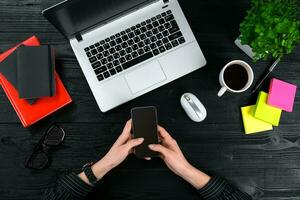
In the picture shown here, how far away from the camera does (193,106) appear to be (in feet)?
3.51

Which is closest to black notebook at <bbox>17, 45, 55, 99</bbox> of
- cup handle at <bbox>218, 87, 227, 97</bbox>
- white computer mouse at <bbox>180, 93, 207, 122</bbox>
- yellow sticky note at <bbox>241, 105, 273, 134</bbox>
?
white computer mouse at <bbox>180, 93, 207, 122</bbox>

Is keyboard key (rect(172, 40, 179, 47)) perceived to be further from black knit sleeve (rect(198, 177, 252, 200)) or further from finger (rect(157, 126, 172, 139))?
black knit sleeve (rect(198, 177, 252, 200))

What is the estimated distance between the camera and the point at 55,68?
3.66ft

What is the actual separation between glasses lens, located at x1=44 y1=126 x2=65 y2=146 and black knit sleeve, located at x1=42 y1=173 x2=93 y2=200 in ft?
0.41

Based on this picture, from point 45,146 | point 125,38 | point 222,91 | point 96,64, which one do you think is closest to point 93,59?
point 96,64

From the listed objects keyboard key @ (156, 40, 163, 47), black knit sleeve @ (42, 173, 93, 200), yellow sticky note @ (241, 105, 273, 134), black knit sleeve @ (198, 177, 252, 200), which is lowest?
black knit sleeve @ (198, 177, 252, 200)

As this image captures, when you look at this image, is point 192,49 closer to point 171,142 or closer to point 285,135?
point 171,142

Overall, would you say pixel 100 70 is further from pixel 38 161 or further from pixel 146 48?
pixel 38 161

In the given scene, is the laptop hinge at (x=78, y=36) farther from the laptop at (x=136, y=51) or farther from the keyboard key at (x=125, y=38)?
the keyboard key at (x=125, y=38)

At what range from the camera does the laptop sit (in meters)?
1.08

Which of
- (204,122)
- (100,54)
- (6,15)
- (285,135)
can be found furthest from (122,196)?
(6,15)

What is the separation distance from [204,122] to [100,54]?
43 cm

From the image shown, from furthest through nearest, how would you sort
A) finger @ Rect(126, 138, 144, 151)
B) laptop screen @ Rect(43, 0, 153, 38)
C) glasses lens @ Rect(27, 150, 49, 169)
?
Answer: glasses lens @ Rect(27, 150, 49, 169) → finger @ Rect(126, 138, 144, 151) → laptop screen @ Rect(43, 0, 153, 38)

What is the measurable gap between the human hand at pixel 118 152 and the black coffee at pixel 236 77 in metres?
0.35
